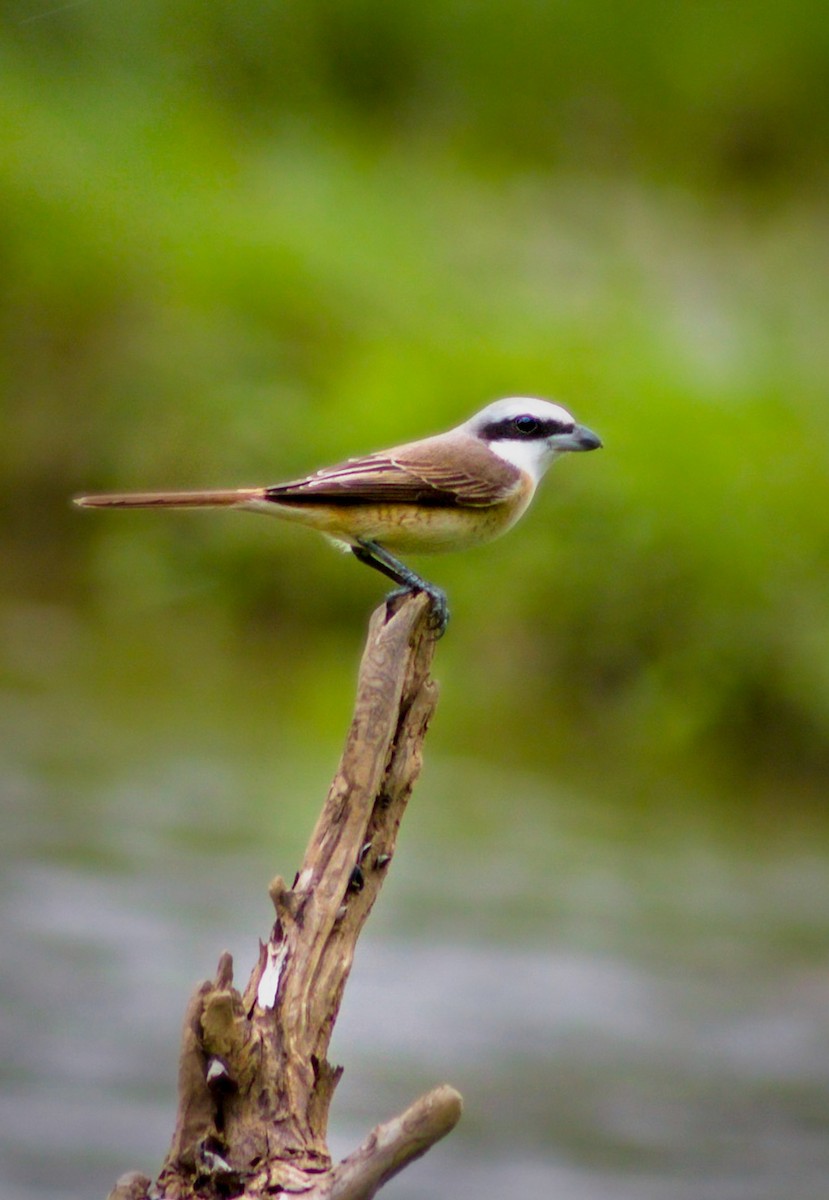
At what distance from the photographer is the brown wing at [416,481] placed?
5.93 meters

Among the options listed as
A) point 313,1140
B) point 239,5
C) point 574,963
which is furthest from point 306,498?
point 239,5

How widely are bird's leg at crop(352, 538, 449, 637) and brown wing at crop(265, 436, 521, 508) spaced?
176mm

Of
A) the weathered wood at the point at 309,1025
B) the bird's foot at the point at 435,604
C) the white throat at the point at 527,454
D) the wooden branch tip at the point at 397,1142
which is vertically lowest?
the wooden branch tip at the point at 397,1142

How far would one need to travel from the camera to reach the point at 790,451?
16.6 m

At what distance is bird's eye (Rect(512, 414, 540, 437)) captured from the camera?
655 centimetres

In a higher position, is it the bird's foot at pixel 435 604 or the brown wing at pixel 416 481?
the brown wing at pixel 416 481

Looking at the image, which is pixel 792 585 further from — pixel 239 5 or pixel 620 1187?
pixel 239 5

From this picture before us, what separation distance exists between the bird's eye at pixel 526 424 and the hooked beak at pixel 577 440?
8 centimetres

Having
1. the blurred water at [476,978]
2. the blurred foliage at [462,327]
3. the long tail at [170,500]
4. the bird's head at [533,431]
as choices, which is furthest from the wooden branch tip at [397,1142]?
the blurred foliage at [462,327]

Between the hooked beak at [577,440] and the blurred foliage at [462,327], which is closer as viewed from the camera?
the hooked beak at [577,440]

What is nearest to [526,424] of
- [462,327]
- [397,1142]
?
[397,1142]

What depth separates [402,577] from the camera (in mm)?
5871

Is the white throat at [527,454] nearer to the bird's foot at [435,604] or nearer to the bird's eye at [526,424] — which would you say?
the bird's eye at [526,424]

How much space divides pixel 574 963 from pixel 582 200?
18.5 meters
